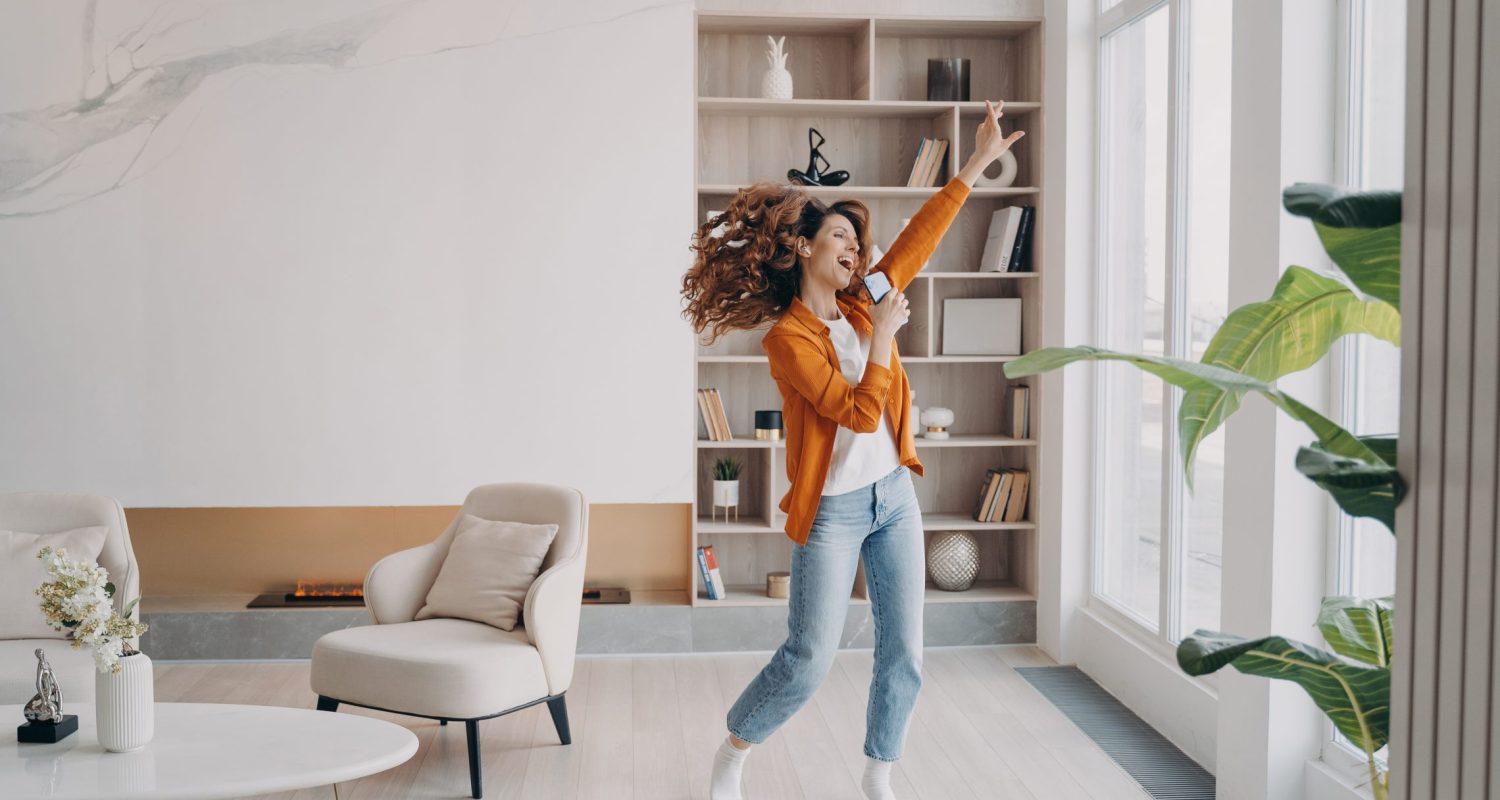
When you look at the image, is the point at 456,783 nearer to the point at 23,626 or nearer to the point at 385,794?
the point at 385,794

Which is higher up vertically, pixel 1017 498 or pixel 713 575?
pixel 1017 498

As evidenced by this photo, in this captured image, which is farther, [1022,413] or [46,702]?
[1022,413]

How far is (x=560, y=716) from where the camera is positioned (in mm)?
3471

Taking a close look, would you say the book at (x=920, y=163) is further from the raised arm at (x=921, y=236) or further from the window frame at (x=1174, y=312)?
the raised arm at (x=921, y=236)

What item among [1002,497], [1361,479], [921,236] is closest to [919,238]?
[921,236]

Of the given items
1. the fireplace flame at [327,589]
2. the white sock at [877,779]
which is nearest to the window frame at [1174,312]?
the white sock at [877,779]

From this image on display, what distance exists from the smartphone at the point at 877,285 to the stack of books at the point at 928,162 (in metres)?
1.86

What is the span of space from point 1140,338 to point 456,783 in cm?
259

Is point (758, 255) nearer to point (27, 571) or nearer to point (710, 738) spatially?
point (710, 738)

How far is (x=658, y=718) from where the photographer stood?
377 cm

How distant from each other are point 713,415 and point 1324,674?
3357mm

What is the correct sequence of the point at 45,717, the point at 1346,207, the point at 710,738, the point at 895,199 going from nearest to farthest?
the point at 1346,207
the point at 45,717
the point at 710,738
the point at 895,199

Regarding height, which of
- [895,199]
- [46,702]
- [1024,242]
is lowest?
[46,702]

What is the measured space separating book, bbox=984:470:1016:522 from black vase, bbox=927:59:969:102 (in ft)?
5.02
